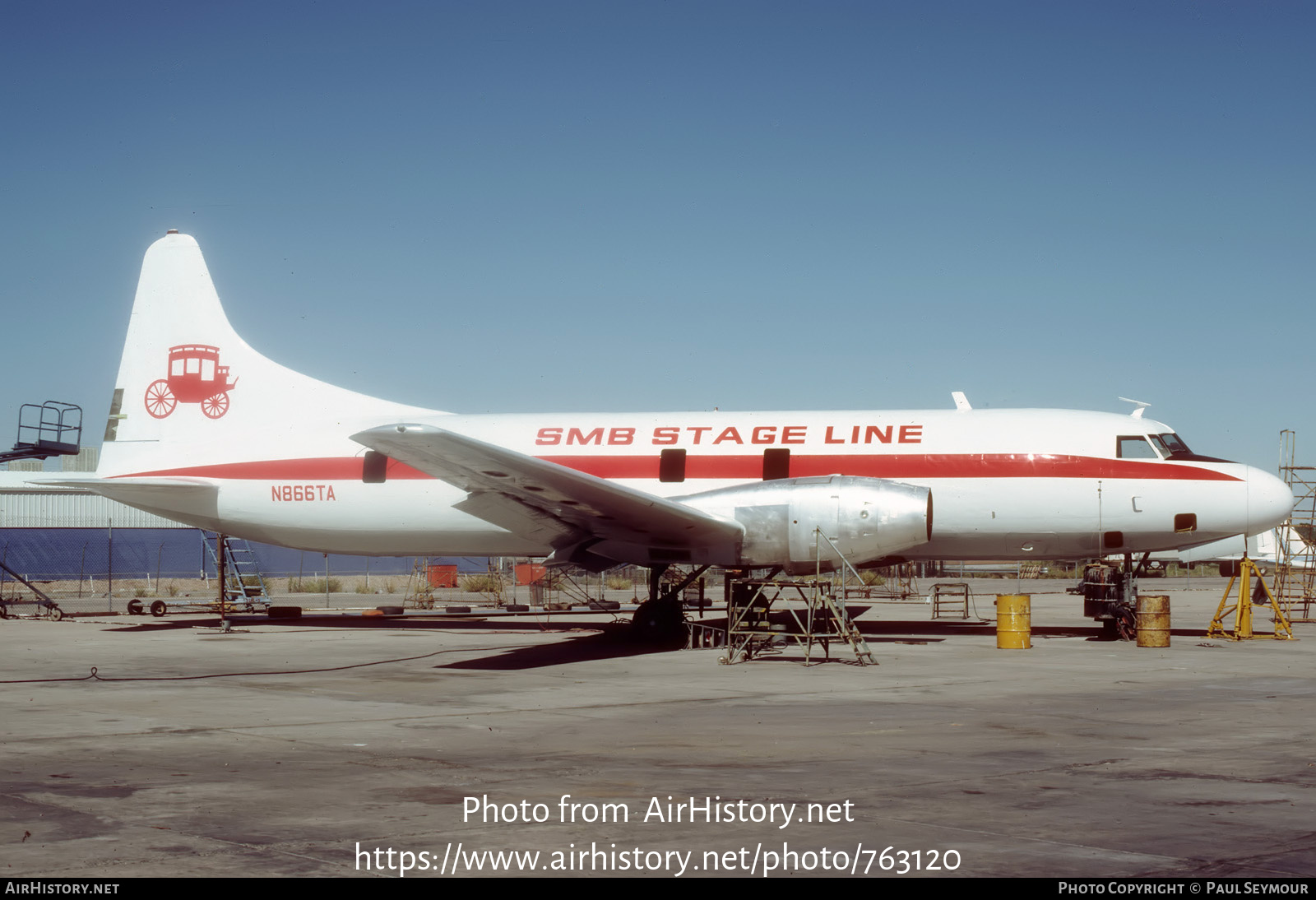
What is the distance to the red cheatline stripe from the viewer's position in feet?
69.9

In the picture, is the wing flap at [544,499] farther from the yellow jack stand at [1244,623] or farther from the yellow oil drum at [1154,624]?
the yellow jack stand at [1244,623]

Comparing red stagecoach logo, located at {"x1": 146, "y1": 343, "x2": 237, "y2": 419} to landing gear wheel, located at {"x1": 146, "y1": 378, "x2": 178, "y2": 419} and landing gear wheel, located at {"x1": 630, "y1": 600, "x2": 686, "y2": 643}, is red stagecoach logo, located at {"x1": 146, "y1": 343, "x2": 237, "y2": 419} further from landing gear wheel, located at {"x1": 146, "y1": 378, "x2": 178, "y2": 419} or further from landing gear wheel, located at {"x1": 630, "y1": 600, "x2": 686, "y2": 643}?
landing gear wheel, located at {"x1": 630, "y1": 600, "x2": 686, "y2": 643}

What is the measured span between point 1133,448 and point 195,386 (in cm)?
1948

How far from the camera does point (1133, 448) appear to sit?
21531mm

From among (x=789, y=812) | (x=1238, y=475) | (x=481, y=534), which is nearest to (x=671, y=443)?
(x=481, y=534)

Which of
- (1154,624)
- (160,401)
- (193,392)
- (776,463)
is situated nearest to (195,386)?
(193,392)

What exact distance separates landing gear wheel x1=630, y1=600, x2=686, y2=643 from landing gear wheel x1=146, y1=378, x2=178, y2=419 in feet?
38.3

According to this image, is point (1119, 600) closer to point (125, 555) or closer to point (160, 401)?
point (160, 401)

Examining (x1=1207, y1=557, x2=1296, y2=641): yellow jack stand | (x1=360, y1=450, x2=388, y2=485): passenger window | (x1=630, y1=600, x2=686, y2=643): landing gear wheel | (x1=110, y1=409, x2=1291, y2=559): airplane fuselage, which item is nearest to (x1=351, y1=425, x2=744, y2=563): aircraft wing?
(x1=630, y1=600, x2=686, y2=643): landing gear wheel

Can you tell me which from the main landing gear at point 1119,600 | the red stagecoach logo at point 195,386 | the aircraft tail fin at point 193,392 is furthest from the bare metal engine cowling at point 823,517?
the red stagecoach logo at point 195,386

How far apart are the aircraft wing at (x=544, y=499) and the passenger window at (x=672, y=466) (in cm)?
202

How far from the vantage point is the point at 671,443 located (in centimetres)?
2303
